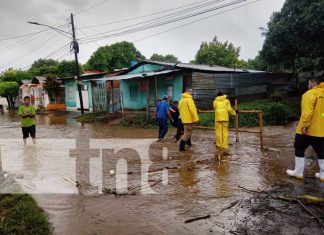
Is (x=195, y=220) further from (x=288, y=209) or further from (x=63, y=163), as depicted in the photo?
(x=63, y=163)

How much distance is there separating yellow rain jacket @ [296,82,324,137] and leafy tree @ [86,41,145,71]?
129 ft

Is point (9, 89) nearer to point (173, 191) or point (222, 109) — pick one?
point (222, 109)

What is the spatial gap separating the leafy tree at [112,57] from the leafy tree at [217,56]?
9541mm

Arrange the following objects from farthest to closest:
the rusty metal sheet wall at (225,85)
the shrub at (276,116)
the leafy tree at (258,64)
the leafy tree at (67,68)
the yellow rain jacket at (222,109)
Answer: the leafy tree at (67,68)
the leafy tree at (258,64)
the rusty metal sheet wall at (225,85)
the shrub at (276,116)
the yellow rain jacket at (222,109)

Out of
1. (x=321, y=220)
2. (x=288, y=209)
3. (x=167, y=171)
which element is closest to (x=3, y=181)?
(x=167, y=171)

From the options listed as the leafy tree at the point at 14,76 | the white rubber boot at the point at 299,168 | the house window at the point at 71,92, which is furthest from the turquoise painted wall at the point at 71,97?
the white rubber boot at the point at 299,168

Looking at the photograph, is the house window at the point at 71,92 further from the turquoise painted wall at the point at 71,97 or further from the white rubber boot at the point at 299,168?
the white rubber boot at the point at 299,168

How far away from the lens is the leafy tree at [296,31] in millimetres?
17062

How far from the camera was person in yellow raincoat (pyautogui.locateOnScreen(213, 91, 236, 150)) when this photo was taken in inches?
336

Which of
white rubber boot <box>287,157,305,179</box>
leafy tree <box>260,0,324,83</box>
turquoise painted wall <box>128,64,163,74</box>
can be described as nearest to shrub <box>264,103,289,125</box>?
leafy tree <box>260,0,324,83</box>

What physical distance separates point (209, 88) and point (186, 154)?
11021 mm

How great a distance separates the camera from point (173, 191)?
18.3ft

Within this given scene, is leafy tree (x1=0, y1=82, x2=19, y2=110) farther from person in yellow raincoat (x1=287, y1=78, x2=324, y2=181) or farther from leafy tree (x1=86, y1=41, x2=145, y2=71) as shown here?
person in yellow raincoat (x1=287, y1=78, x2=324, y2=181)

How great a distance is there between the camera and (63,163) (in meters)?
8.23
